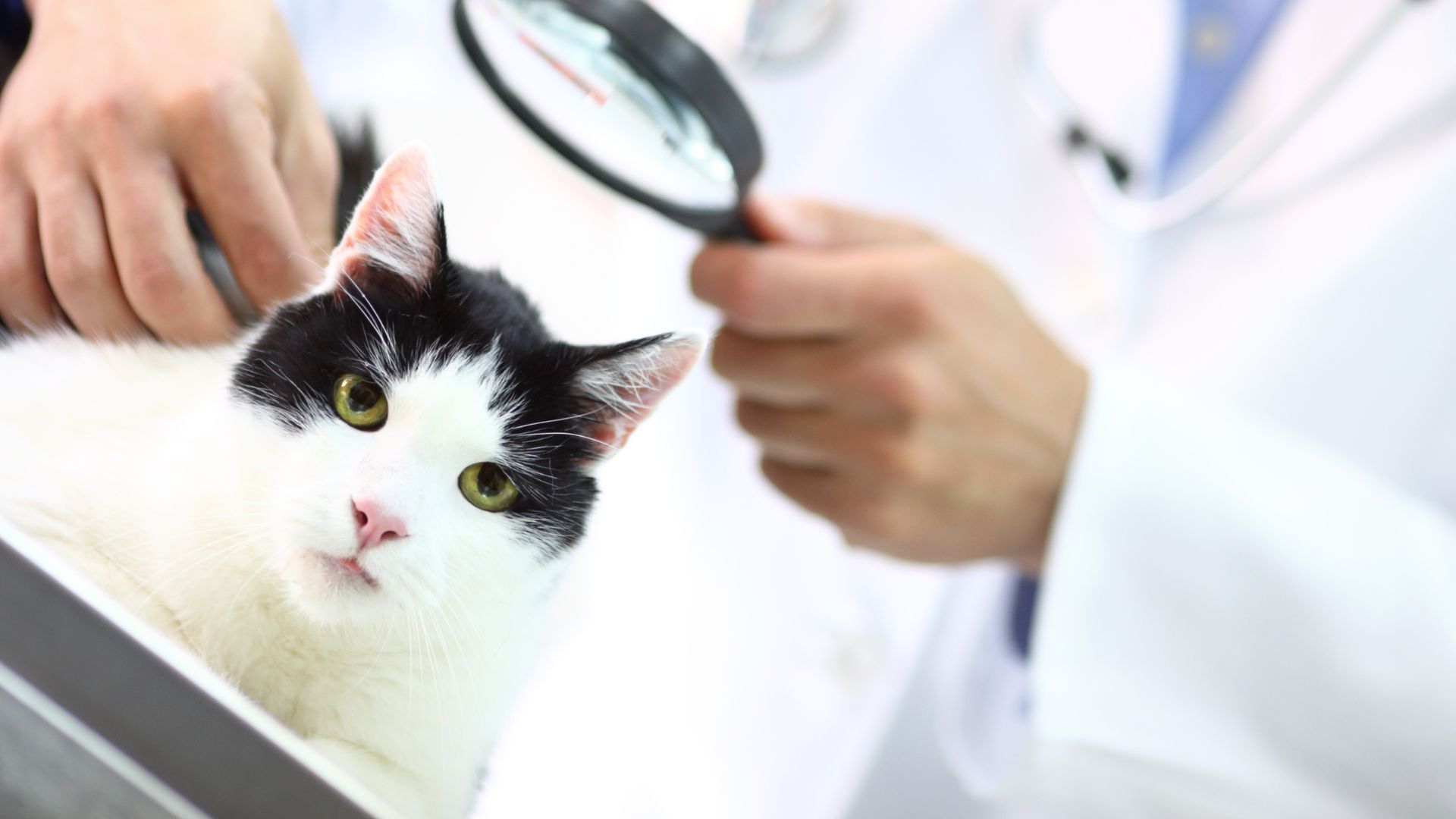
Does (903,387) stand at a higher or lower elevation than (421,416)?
lower

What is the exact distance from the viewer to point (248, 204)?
39cm

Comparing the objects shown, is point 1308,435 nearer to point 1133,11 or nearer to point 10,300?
point 1133,11

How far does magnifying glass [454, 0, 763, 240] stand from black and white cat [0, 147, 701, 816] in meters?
0.13

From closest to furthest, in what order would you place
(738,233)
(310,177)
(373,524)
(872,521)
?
(373,524)
(310,177)
(738,233)
(872,521)

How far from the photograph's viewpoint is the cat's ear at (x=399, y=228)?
34 centimetres

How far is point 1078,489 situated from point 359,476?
0.68 meters

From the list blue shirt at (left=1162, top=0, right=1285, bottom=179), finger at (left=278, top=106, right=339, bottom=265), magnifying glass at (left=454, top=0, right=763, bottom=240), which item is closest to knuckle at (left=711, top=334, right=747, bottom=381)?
magnifying glass at (left=454, top=0, right=763, bottom=240)

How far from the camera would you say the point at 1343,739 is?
31.1 inches

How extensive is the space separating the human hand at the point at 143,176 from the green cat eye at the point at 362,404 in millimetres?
52

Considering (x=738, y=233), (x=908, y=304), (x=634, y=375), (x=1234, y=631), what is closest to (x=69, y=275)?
(x=634, y=375)

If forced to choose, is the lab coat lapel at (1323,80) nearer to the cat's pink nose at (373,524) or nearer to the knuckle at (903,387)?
the knuckle at (903,387)

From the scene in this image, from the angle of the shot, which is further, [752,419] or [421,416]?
[752,419]

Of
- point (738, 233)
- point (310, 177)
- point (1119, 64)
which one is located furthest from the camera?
point (1119, 64)

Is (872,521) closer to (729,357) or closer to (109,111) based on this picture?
(729,357)
